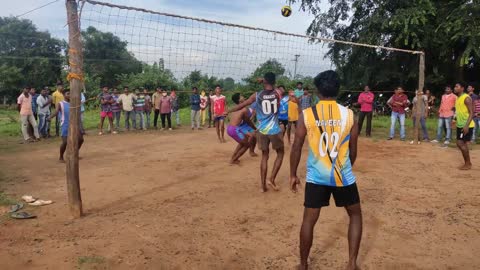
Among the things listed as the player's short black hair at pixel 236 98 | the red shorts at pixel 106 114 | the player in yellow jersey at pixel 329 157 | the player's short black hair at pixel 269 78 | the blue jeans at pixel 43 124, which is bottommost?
the blue jeans at pixel 43 124

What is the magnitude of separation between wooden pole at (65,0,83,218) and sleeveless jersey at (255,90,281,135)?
2.47 m

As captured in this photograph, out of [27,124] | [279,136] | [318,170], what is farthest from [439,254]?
[27,124]

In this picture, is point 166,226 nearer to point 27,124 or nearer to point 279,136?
point 279,136

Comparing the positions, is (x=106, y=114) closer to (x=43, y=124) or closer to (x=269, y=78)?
(x=43, y=124)

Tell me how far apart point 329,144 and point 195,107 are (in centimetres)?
1155

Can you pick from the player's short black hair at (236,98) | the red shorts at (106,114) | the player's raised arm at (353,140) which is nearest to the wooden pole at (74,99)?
the player's raised arm at (353,140)

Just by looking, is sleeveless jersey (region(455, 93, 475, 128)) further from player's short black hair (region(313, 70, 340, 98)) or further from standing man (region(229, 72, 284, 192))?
player's short black hair (region(313, 70, 340, 98))

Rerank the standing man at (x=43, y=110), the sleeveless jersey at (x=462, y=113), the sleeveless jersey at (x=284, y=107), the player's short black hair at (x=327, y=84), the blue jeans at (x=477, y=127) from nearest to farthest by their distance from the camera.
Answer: the player's short black hair at (x=327, y=84)
the sleeveless jersey at (x=462, y=113)
the sleeveless jersey at (x=284, y=107)
the blue jeans at (x=477, y=127)
the standing man at (x=43, y=110)

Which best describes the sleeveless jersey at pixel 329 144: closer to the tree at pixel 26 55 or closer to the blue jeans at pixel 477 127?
the blue jeans at pixel 477 127

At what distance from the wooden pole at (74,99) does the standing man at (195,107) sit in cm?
942

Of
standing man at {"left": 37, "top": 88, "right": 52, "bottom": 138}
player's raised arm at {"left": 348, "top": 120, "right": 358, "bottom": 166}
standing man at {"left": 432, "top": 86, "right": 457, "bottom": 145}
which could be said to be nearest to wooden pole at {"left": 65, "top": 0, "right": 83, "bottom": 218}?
player's raised arm at {"left": 348, "top": 120, "right": 358, "bottom": 166}

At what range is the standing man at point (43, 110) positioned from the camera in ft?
38.2

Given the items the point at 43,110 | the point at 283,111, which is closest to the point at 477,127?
the point at 283,111

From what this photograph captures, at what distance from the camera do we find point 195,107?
1450 centimetres
